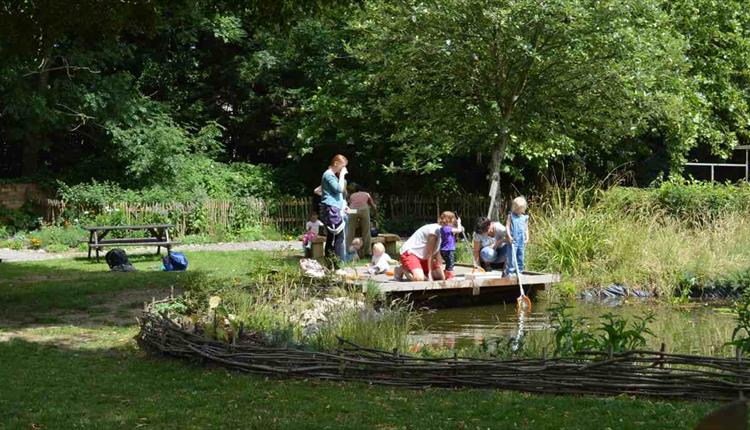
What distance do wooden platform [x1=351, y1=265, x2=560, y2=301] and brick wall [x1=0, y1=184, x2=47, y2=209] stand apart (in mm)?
13297

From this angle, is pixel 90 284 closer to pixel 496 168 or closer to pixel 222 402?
pixel 222 402

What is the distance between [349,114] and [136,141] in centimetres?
564

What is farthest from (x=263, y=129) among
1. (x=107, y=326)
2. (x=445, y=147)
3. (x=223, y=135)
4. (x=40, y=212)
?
(x=107, y=326)

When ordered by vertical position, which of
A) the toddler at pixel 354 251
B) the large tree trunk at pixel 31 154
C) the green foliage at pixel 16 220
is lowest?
the toddler at pixel 354 251

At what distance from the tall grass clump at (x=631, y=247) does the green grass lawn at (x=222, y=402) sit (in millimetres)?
8253

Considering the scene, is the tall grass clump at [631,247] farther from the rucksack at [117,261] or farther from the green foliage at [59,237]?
the green foliage at [59,237]

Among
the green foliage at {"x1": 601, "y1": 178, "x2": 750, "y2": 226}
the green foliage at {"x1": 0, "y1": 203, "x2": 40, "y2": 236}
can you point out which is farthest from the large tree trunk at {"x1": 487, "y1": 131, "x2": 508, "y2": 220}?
the green foliage at {"x1": 0, "y1": 203, "x2": 40, "y2": 236}

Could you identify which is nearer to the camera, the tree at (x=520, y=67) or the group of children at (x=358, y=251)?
the group of children at (x=358, y=251)

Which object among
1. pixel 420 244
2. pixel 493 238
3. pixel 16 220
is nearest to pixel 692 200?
pixel 493 238

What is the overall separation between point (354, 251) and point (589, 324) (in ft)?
18.2

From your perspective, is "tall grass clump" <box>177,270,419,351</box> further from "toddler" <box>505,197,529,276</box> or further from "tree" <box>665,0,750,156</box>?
"tree" <box>665,0,750,156</box>

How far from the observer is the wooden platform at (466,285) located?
40.0 feet

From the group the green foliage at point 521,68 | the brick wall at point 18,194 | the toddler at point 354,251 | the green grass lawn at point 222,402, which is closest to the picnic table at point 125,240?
the toddler at point 354,251

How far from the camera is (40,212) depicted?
76.1 ft
